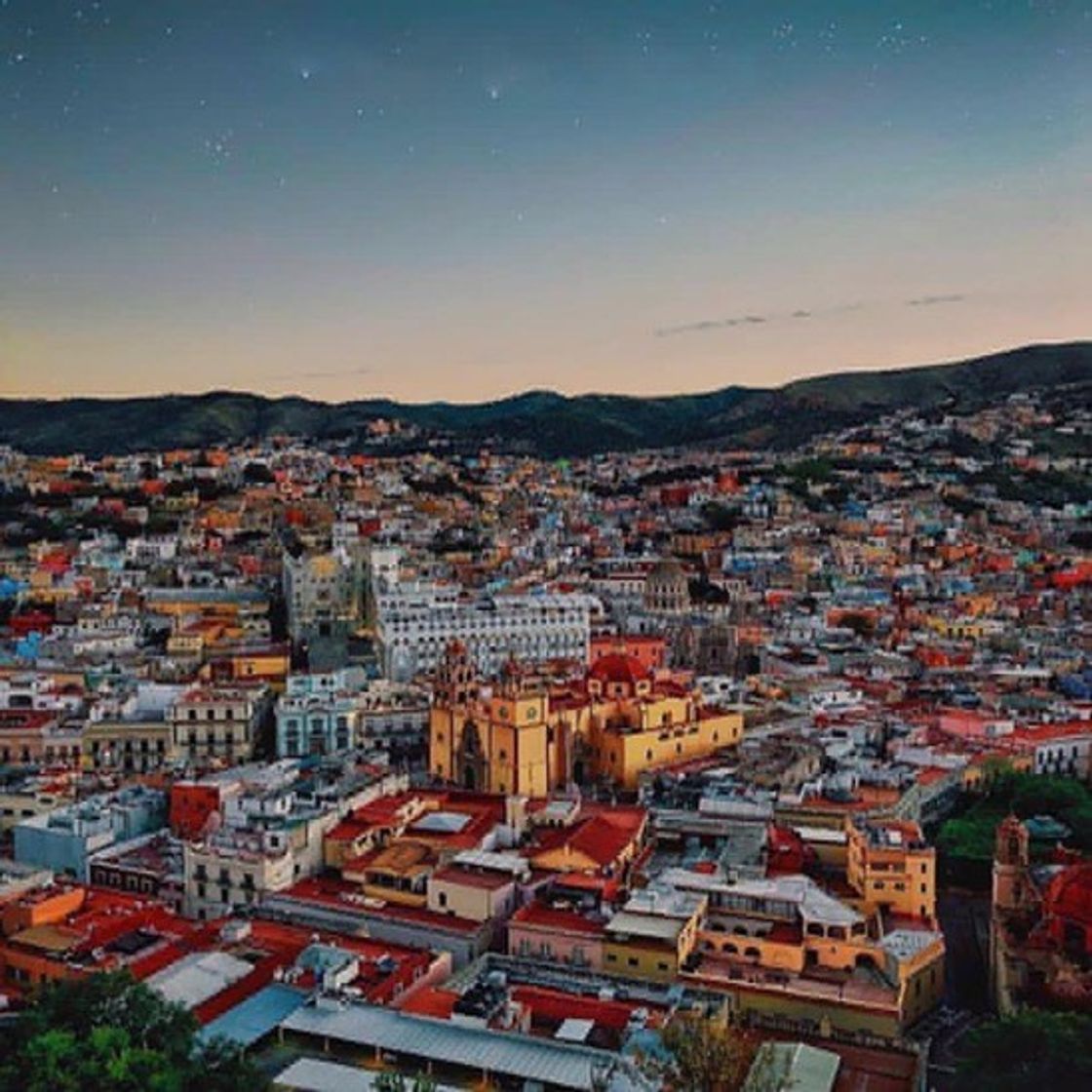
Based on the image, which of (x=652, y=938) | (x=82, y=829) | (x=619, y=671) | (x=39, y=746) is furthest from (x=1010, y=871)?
(x=39, y=746)

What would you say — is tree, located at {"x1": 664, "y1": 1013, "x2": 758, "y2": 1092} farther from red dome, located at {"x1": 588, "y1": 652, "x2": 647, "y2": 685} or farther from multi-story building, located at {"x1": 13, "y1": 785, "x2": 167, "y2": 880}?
red dome, located at {"x1": 588, "y1": 652, "x2": 647, "y2": 685}

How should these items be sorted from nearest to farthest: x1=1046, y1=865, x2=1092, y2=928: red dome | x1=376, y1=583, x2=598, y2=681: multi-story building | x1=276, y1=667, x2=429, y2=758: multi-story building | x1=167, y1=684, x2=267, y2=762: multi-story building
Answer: x1=1046, y1=865, x2=1092, y2=928: red dome → x1=167, y1=684, x2=267, y2=762: multi-story building → x1=276, y1=667, x2=429, y2=758: multi-story building → x1=376, y1=583, x2=598, y2=681: multi-story building

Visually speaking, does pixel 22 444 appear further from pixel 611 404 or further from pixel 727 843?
pixel 727 843

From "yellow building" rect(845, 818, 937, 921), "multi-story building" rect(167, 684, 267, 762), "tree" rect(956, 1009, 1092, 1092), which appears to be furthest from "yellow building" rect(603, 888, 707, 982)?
"multi-story building" rect(167, 684, 267, 762)

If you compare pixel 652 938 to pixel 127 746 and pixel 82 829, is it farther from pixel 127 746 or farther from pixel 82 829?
pixel 127 746

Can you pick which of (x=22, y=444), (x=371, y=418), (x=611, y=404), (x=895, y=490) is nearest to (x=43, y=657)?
(x=895, y=490)

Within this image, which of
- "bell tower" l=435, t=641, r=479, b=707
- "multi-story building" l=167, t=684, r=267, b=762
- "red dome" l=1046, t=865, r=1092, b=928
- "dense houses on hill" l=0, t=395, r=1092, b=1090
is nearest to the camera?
"dense houses on hill" l=0, t=395, r=1092, b=1090
